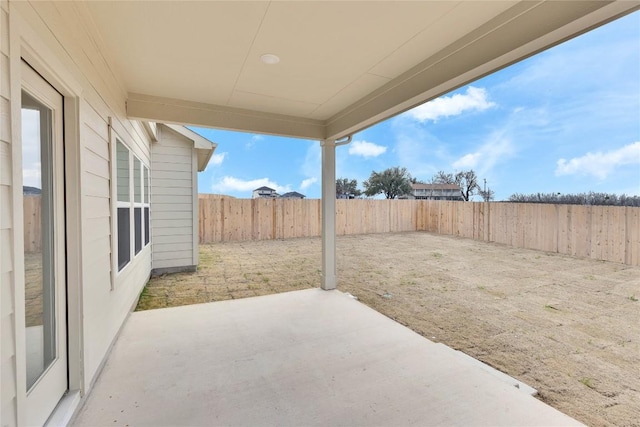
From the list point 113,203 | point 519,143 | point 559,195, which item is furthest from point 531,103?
point 113,203

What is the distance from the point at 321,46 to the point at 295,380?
2.52 m

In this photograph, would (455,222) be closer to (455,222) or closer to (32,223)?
(455,222)

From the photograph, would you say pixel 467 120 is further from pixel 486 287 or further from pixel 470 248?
pixel 486 287

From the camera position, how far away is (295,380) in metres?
2.10

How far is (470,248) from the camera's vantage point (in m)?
8.64

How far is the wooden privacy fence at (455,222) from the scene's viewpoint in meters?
6.89

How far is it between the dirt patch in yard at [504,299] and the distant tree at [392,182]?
59.2 ft

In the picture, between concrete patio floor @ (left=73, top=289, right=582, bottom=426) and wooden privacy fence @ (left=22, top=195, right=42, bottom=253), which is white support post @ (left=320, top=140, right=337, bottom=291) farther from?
wooden privacy fence @ (left=22, top=195, right=42, bottom=253)

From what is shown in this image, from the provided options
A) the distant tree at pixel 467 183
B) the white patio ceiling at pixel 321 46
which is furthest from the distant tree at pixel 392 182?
the white patio ceiling at pixel 321 46

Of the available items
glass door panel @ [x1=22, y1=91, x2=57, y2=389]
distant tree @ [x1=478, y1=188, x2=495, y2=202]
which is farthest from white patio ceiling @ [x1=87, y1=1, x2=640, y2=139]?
distant tree @ [x1=478, y1=188, x2=495, y2=202]

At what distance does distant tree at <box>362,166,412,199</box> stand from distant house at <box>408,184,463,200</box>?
82 centimetres

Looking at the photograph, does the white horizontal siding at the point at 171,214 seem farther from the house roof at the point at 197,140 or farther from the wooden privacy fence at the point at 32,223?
the wooden privacy fence at the point at 32,223

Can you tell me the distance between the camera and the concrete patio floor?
1.74 meters

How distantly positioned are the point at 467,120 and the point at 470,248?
2168cm
